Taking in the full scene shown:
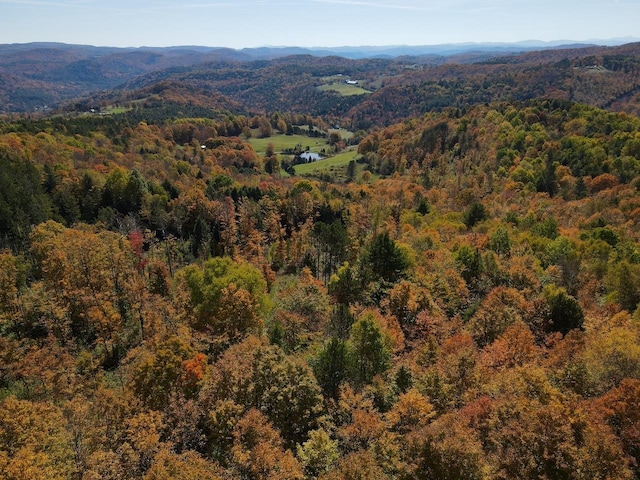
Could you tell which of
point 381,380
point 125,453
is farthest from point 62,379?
point 381,380

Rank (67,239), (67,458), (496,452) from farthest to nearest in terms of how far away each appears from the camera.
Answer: (67,239)
(67,458)
(496,452)

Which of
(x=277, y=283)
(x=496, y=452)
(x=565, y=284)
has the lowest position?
(x=277, y=283)

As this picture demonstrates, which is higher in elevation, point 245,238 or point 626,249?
point 626,249

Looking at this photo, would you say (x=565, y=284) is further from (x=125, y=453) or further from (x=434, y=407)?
(x=125, y=453)

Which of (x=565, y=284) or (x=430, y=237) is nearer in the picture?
(x=565, y=284)
